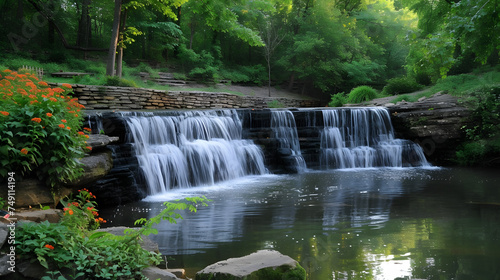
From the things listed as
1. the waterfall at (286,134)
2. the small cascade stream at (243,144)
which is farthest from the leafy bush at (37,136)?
the waterfall at (286,134)

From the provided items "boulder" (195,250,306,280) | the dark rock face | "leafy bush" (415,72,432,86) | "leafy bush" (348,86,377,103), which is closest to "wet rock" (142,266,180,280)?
"boulder" (195,250,306,280)

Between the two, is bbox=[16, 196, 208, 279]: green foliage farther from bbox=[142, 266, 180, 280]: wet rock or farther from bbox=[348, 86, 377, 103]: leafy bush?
bbox=[348, 86, 377, 103]: leafy bush

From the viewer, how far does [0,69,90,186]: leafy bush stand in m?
4.48

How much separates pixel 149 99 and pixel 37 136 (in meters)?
11.8

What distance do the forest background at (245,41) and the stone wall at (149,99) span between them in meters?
2.20

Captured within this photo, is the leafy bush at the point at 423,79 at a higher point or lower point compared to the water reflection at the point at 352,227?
higher

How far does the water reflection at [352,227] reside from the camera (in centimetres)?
443

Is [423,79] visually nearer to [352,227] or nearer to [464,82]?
[464,82]

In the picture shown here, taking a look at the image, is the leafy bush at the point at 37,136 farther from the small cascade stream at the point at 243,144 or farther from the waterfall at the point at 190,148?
the waterfall at the point at 190,148

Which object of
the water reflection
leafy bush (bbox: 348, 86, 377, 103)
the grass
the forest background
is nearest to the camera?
the water reflection

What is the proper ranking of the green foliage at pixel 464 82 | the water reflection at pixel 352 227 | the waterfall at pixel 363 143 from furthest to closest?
the green foliage at pixel 464 82, the waterfall at pixel 363 143, the water reflection at pixel 352 227

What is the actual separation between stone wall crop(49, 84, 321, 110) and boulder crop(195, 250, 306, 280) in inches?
462

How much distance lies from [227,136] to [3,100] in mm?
7953

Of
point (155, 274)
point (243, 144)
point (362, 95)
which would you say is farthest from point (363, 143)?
point (155, 274)
